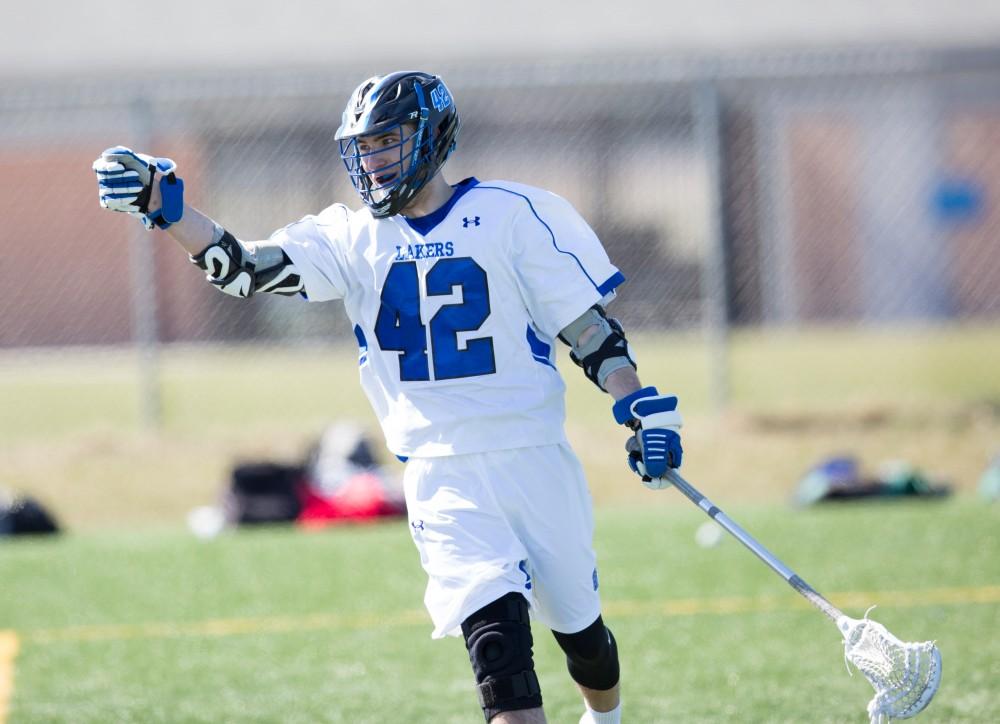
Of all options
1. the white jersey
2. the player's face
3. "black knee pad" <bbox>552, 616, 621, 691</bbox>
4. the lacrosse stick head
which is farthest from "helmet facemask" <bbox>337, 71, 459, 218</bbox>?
the lacrosse stick head

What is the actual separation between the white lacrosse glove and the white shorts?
101cm

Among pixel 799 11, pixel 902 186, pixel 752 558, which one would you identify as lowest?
pixel 752 558

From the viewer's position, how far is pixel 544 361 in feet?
14.6

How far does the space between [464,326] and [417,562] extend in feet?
14.0

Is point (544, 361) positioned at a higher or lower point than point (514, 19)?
lower

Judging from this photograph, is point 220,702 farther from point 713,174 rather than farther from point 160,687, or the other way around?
point 713,174

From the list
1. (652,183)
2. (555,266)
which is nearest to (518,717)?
(555,266)

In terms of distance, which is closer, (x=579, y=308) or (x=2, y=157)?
(x=579, y=308)

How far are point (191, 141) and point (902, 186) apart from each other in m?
6.76

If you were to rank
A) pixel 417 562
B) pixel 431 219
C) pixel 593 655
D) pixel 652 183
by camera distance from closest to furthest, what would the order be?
pixel 431 219
pixel 593 655
pixel 417 562
pixel 652 183

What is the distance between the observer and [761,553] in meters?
4.35

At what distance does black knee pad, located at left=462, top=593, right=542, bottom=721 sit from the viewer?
3939mm

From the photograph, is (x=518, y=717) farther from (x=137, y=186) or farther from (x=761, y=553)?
(x=137, y=186)

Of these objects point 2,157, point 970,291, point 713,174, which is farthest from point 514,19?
point 713,174
